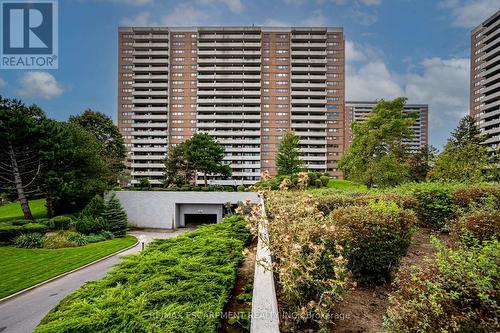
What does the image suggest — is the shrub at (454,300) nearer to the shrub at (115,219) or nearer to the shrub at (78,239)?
the shrub at (78,239)

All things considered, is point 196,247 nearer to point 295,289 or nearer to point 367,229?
point 295,289

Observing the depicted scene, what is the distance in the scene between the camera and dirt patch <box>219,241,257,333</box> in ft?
10.4

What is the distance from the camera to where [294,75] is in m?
58.8

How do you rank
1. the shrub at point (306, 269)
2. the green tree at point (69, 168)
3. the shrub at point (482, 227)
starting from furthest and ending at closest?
the green tree at point (69, 168), the shrub at point (482, 227), the shrub at point (306, 269)

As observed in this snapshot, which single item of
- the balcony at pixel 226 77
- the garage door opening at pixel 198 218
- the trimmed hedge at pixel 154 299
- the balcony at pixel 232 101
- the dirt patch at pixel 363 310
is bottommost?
the garage door opening at pixel 198 218

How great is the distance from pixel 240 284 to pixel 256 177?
51658 millimetres

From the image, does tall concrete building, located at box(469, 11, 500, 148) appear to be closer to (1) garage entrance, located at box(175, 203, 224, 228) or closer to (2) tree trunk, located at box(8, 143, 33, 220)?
(1) garage entrance, located at box(175, 203, 224, 228)

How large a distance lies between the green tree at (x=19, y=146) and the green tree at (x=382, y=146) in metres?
31.8

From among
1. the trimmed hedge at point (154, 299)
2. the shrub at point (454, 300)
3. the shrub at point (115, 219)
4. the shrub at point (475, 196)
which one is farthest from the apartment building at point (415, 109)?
the shrub at point (454, 300)

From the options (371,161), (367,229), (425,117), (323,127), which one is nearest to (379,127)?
(371,161)

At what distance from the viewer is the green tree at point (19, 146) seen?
2220 centimetres

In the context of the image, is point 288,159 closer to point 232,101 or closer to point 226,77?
point 232,101

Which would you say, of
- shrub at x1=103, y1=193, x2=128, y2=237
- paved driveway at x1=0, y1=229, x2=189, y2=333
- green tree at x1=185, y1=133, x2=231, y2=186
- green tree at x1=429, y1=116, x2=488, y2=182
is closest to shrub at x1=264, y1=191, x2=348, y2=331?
paved driveway at x1=0, y1=229, x2=189, y2=333

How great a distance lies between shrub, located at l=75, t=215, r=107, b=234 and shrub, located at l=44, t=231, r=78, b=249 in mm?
1674
